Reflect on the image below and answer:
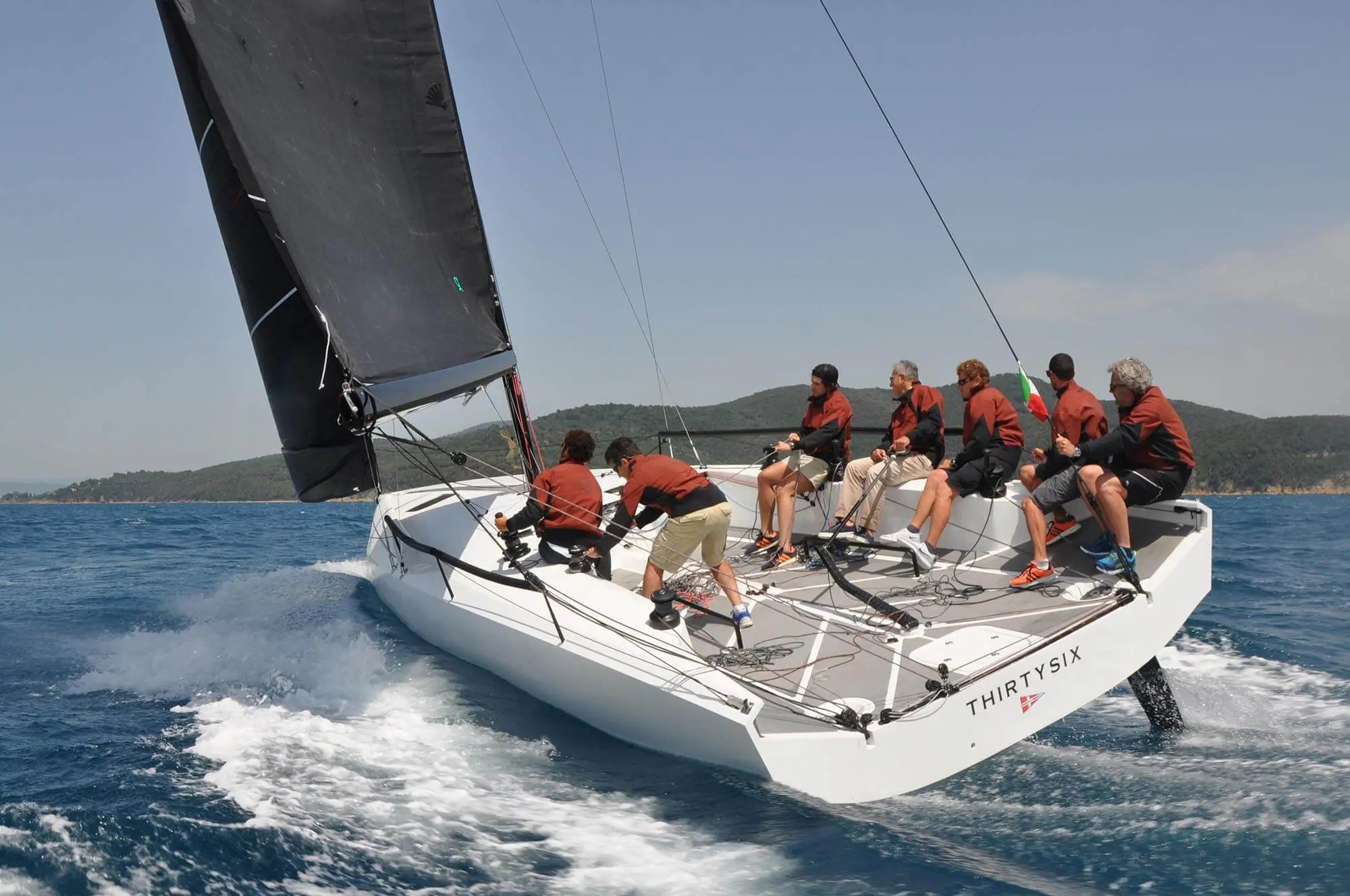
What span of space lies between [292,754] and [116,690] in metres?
2.40

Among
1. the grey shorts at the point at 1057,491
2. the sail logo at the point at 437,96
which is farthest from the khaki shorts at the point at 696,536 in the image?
the sail logo at the point at 437,96

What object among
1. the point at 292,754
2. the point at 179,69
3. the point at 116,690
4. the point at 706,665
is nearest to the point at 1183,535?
the point at 706,665

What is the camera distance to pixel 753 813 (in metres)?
4.18

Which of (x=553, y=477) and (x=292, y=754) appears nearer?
(x=292, y=754)

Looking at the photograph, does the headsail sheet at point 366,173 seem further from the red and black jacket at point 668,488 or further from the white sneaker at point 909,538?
the white sneaker at point 909,538

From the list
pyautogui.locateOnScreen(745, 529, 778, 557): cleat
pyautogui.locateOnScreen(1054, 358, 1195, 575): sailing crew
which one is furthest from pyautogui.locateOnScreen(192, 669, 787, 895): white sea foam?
pyautogui.locateOnScreen(1054, 358, 1195, 575): sailing crew

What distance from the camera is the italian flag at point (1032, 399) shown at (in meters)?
6.18

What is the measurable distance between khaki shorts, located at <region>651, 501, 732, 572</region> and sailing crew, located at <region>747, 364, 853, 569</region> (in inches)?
57.0

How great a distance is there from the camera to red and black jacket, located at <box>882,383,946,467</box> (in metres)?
7.18

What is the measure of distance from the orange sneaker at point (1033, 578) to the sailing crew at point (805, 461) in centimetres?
186

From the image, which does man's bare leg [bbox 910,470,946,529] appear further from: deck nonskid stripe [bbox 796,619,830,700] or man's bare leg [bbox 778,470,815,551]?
deck nonskid stripe [bbox 796,619,830,700]

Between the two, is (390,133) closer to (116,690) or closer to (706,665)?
(116,690)

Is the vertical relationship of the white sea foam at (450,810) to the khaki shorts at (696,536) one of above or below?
below

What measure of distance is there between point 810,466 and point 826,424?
16.3 inches
